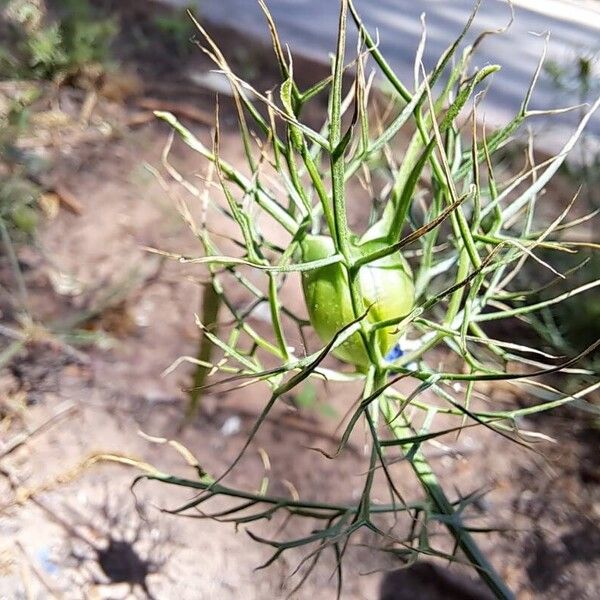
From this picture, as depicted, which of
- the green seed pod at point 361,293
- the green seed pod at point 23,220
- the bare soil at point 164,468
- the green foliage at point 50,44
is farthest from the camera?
the green foliage at point 50,44

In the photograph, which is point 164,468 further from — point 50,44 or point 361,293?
point 50,44

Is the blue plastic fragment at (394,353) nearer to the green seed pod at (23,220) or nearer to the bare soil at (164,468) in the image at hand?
the bare soil at (164,468)

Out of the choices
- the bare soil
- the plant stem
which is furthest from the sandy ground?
the plant stem

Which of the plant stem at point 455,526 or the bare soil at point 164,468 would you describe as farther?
the bare soil at point 164,468

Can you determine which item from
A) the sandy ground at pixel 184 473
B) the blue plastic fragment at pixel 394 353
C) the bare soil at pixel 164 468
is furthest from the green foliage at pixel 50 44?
the blue plastic fragment at pixel 394 353

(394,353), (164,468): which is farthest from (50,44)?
(394,353)

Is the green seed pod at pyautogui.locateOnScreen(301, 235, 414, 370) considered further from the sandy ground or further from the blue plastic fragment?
the sandy ground
